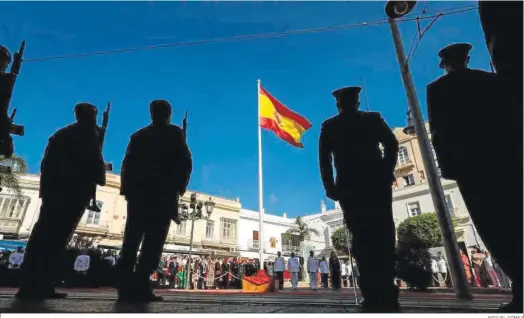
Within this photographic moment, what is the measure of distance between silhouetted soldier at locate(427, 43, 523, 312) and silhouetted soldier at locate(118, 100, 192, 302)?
2.30 meters

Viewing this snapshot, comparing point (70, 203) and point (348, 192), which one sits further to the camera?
point (70, 203)

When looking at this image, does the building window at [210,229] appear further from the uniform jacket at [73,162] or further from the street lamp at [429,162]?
the uniform jacket at [73,162]

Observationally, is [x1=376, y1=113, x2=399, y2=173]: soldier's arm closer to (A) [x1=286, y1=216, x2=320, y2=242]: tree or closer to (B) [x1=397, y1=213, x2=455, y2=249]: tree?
(B) [x1=397, y1=213, x2=455, y2=249]: tree

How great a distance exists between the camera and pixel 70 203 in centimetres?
296

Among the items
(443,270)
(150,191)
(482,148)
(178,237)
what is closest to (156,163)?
(150,191)

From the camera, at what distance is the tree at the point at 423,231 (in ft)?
74.8

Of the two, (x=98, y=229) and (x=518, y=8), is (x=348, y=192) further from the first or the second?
(x=98, y=229)

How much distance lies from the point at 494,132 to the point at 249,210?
36853 millimetres

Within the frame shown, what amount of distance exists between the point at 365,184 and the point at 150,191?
76.7 inches

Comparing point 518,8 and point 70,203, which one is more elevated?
point 518,8

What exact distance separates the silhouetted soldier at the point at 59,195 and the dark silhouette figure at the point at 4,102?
323mm

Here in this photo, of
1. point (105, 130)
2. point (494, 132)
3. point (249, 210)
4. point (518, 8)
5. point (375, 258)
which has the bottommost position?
point (375, 258)

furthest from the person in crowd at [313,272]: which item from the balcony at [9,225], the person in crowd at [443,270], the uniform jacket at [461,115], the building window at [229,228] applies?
the balcony at [9,225]

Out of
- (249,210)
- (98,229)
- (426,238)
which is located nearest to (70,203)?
(426,238)
